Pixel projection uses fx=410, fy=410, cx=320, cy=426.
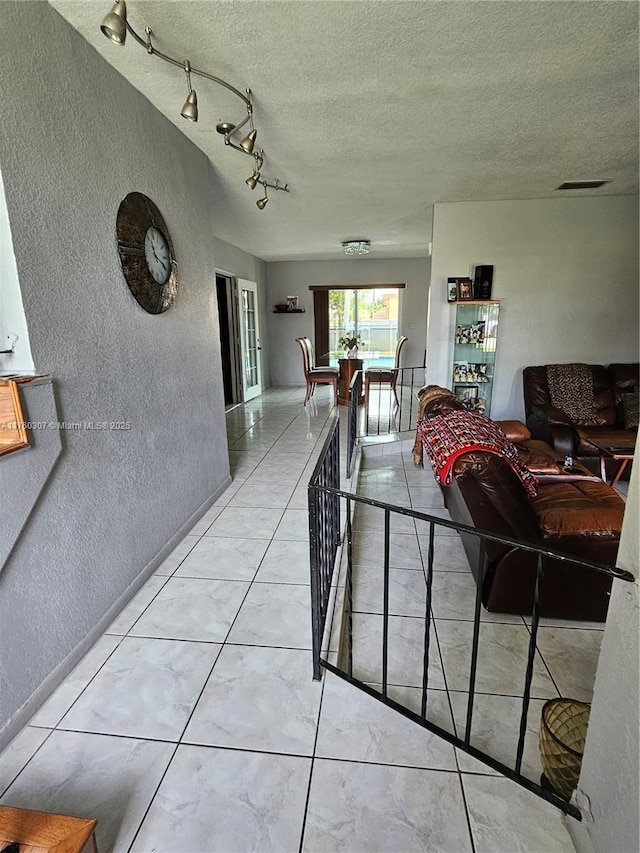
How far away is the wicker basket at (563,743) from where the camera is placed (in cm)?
117

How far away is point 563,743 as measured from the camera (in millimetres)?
1175

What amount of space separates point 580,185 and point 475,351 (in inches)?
64.9

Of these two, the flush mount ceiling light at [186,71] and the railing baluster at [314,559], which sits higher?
the flush mount ceiling light at [186,71]

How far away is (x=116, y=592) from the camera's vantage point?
1.90m

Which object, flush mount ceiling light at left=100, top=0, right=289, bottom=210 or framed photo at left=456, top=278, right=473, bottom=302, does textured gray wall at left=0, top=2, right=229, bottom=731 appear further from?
framed photo at left=456, top=278, right=473, bottom=302

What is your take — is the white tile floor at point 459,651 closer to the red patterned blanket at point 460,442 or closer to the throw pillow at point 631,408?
the red patterned blanket at point 460,442

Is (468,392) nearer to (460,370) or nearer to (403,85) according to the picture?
(460,370)

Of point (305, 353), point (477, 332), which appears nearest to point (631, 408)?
point (477, 332)

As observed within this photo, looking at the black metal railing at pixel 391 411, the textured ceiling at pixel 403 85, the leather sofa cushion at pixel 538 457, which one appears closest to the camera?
the textured ceiling at pixel 403 85

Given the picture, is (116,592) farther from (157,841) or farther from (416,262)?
(416,262)

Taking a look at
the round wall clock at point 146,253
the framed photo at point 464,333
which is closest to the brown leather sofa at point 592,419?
the framed photo at point 464,333

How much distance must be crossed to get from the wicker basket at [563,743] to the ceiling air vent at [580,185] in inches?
156

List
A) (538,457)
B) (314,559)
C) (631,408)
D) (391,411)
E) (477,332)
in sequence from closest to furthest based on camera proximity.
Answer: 1. (314,559)
2. (538,457)
3. (631,408)
4. (477,332)
5. (391,411)

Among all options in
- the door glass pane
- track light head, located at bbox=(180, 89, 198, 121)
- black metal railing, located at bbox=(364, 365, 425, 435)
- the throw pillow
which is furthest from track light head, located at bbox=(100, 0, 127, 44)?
the door glass pane
